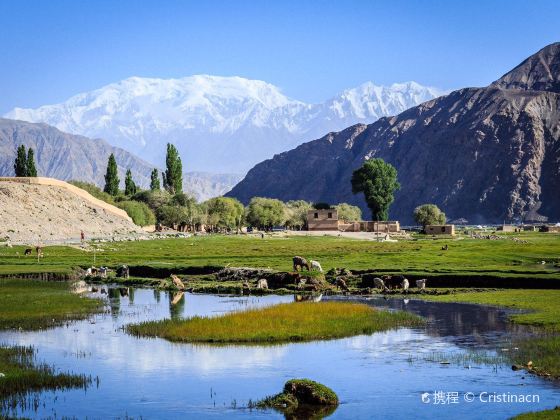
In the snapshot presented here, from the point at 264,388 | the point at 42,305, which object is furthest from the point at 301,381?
the point at 42,305

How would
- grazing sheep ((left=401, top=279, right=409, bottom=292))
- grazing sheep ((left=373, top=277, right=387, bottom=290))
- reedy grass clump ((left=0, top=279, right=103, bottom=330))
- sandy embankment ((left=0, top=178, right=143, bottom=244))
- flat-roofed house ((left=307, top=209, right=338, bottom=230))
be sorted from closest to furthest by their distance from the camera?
1. reedy grass clump ((left=0, top=279, right=103, bottom=330))
2. grazing sheep ((left=401, top=279, right=409, bottom=292))
3. grazing sheep ((left=373, top=277, right=387, bottom=290))
4. sandy embankment ((left=0, top=178, right=143, bottom=244))
5. flat-roofed house ((left=307, top=209, right=338, bottom=230))

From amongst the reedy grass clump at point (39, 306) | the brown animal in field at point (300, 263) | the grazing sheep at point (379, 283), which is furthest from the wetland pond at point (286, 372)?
the brown animal in field at point (300, 263)

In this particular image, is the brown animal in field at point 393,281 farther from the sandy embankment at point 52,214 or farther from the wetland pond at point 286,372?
the sandy embankment at point 52,214

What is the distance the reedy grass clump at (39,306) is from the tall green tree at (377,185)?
130274 millimetres

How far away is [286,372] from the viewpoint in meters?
32.4

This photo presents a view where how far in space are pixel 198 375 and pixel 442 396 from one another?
9.46 m

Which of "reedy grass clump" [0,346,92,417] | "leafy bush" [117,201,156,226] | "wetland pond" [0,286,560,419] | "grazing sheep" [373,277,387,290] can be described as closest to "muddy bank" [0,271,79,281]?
"grazing sheep" [373,277,387,290]

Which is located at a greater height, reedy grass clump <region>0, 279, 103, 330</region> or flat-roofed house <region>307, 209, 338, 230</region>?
flat-roofed house <region>307, 209, 338, 230</region>

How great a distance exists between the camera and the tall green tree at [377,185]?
627 feet

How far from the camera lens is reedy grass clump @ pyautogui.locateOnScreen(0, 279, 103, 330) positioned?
150 feet

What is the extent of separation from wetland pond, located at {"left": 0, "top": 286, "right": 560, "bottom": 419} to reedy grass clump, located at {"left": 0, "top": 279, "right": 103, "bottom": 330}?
230 cm

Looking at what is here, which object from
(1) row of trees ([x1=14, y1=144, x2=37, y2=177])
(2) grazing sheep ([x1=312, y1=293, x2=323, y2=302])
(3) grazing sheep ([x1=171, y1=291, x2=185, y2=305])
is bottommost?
(3) grazing sheep ([x1=171, y1=291, x2=185, y2=305])

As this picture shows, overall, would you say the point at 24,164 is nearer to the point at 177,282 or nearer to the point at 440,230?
the point at 440,230

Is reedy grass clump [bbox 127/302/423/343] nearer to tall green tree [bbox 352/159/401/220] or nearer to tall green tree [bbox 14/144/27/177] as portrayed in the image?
tall green tree [bbox 352/159/401/220]
